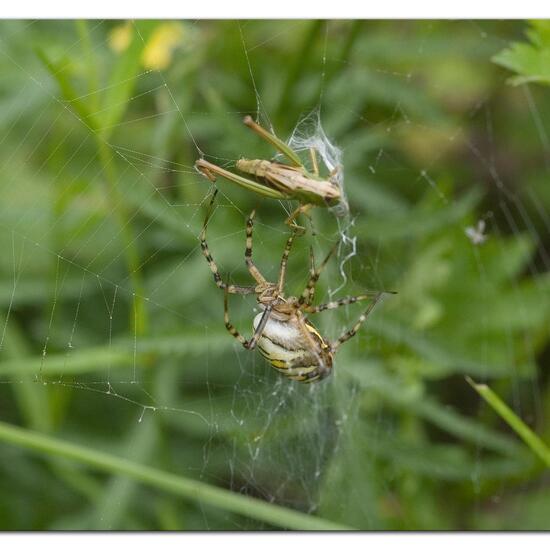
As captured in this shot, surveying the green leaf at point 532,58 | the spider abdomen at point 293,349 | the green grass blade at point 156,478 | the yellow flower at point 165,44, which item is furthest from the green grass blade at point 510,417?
the yellow flower at point 165,44

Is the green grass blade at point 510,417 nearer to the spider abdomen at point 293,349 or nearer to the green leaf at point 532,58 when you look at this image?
the spider abdomen at point 293,349

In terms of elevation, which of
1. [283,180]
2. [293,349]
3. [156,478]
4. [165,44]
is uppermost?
[165,44]

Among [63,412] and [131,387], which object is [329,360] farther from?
[63,412]

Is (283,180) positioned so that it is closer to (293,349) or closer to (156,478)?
(293,349)

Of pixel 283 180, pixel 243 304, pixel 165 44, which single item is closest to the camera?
pixel 283 180

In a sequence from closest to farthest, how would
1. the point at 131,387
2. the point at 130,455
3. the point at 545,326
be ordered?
the point at 130,455
the point at 131,387
the point at 545,326

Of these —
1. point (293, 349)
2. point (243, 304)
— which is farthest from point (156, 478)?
point (243, 304)

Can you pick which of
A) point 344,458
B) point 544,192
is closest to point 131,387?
point 344,458
